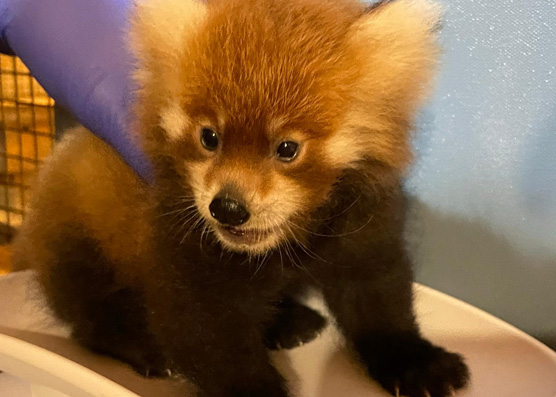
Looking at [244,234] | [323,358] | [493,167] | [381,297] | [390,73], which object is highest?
[390,73]

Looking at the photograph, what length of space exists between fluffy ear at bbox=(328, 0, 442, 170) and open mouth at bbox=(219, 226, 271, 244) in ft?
0.50

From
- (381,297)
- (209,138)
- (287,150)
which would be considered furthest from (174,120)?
(381,297)

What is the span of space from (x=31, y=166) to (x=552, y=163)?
166 centimetres

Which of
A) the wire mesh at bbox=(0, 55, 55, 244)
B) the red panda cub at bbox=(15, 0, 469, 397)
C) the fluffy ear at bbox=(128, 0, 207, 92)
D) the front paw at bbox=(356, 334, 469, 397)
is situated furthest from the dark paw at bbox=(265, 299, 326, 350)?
the wire mesh at bbox=(0, 55, 55, 244)

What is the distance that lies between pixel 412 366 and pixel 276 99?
1.64 feet

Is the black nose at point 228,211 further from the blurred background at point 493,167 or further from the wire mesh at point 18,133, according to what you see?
the wire mesh at point 18,133

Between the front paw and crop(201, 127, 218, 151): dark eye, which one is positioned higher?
crop(201, 127, 218, 151): dark eye

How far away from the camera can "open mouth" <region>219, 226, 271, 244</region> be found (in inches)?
30.6

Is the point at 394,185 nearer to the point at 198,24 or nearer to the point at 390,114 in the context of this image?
the point at 390,114

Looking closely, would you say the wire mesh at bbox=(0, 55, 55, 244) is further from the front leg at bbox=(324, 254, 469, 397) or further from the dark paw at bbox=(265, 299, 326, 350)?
the front leg at bbox=(324, 254, 469, 397)

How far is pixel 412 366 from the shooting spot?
932mm

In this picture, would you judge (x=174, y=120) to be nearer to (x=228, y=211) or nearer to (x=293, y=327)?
(x=228, y=211)

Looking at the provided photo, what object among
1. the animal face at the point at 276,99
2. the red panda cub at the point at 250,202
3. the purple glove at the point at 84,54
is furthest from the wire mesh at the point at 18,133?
the animal face at the point at 276,99

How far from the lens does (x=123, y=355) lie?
96 centimetres
